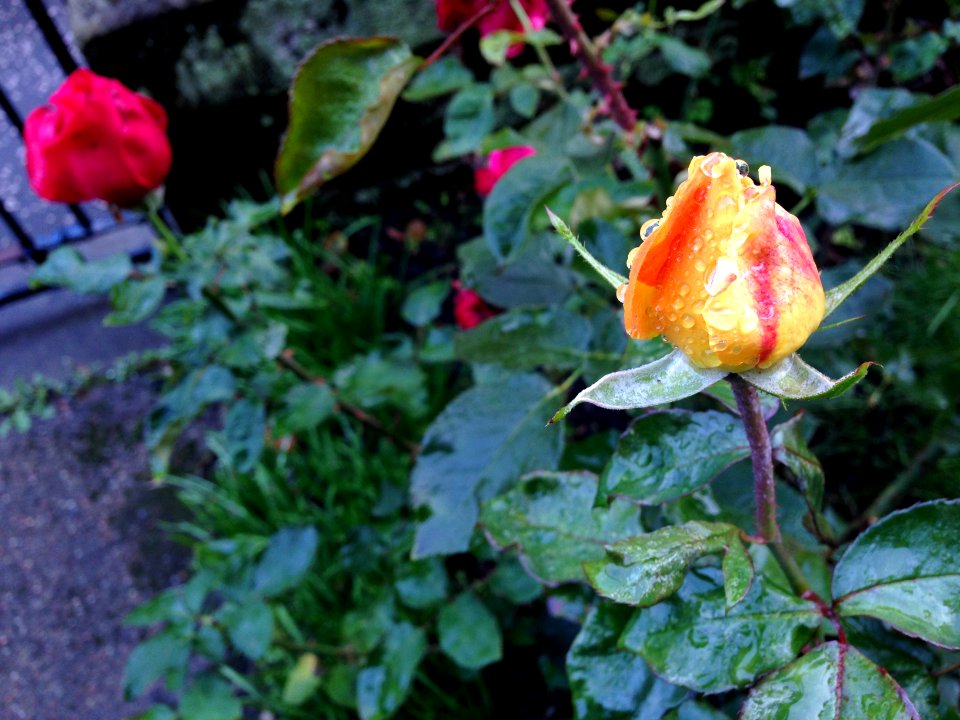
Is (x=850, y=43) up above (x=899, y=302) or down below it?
above

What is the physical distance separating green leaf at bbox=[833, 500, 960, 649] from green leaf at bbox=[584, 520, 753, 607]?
0.28 feet

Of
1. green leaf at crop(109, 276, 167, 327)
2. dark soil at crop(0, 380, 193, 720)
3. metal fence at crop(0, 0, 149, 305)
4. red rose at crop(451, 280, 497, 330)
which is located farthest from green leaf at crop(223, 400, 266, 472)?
metal fence at crop(0, 0, 149, 305)

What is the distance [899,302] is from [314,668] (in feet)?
3.62

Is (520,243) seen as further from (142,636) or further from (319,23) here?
(142,636)

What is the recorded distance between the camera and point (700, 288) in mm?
340

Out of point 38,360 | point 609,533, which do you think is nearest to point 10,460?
point 38,360

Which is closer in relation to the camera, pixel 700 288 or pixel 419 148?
pixel 700 288

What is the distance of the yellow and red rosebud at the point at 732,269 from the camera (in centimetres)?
33

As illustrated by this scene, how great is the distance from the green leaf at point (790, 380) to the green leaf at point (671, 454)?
0.33 ft

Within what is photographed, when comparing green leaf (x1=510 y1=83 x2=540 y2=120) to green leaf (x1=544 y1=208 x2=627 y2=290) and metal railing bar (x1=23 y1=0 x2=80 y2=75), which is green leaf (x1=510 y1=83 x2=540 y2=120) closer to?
green leaf (x1=544 y1=208 x2=627 y2=290)

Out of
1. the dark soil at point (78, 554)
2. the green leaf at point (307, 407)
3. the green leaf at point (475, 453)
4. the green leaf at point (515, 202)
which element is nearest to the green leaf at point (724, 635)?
the green leaf at point (475, 453)

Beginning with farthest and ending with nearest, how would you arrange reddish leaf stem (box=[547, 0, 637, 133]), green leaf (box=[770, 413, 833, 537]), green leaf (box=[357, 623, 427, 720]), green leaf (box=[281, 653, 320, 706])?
green leaf (box=[281, 653, 320, 706]), green leaf (box=[357, 623, 427, 720]), reddish leaf stem (box=[547, 0, 637, 133]), green leaf (box=[770, 413, 833, 537])

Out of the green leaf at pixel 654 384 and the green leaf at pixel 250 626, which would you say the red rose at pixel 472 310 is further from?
the green leaf at pixel 654 384

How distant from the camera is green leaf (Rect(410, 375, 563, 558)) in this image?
67 cm
